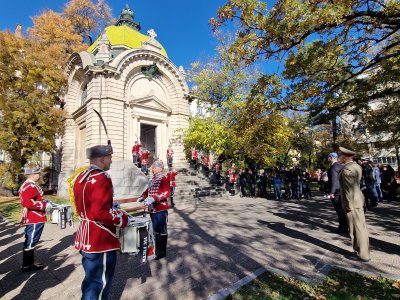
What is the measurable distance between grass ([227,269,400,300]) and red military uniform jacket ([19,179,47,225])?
3902 millimetres

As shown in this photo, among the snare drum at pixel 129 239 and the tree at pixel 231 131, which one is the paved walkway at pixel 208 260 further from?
the tree at pixel 231 131

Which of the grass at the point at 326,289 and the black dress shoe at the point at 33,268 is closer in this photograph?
the grass at the point at 326,289

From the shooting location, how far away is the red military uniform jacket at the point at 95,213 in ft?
9.42

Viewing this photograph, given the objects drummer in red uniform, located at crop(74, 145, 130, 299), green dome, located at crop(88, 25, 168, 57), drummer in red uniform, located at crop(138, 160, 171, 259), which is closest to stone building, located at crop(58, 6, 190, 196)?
green dome, located at crop(88, 25, 168, 57)

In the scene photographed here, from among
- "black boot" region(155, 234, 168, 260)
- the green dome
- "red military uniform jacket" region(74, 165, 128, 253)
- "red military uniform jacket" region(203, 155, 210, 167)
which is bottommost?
"black boot" region(155, 234, 168, 260)

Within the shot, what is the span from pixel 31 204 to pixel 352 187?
633cm

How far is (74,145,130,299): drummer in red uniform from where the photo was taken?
2.84 m

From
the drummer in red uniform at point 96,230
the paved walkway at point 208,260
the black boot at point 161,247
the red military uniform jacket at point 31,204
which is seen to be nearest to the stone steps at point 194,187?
the paved walkway at point 208,260

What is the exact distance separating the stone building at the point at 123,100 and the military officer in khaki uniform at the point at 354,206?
53.3 ft

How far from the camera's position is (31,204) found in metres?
4.83

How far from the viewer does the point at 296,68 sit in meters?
8.66

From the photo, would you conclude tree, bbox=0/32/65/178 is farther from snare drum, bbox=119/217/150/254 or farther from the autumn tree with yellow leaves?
snare drum, bbox=119/217/150/254

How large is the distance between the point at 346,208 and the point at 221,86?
1939cm

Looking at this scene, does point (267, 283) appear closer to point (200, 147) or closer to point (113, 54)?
point (200, 147)
